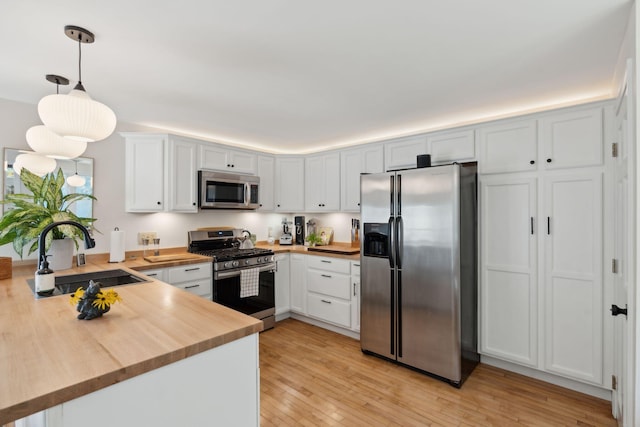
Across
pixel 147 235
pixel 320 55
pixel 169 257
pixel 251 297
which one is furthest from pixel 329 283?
pixel 320 55

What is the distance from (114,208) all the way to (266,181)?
1858mm

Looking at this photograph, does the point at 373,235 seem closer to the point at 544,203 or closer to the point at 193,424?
the point at 544,203

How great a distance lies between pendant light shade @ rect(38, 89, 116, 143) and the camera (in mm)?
1396

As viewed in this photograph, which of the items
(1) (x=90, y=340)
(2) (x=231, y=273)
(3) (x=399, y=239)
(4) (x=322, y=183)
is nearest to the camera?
(1) (x=90, y=340)

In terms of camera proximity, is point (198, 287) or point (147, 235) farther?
point (147, 235)

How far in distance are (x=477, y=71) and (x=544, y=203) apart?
1297mm

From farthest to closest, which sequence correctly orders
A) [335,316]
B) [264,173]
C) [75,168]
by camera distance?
[264,173]
[335,316]
[75,168]

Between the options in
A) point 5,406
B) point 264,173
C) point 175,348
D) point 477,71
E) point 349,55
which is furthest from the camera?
point 264,173

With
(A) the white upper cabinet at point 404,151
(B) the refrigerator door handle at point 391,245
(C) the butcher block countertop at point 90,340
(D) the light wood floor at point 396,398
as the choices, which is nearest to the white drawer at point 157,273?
(C) the butcher block countertop at point 90,340

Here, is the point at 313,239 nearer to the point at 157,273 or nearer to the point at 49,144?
the point at 157,273

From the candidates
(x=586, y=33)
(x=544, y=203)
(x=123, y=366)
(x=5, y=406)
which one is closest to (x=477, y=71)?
(x=586, y=33)

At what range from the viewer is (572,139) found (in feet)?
8.31

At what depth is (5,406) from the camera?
79cm

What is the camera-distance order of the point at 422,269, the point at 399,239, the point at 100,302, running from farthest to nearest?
1. the point at 399,239
2. the point at 422,269
3. the point at 100,302
